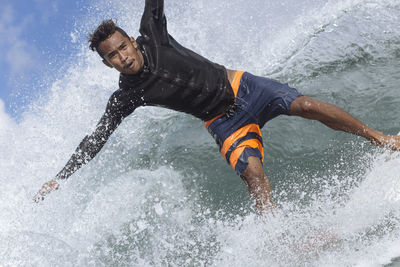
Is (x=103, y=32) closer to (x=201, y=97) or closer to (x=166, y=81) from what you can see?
(x=166, y=81)

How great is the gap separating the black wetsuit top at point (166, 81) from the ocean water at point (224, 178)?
1.00 m

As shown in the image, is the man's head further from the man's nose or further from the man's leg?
Result: the man's leg

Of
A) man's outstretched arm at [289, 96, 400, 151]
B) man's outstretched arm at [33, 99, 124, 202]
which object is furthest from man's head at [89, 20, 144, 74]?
man's outstretched arm at [289, 96, 400, 151]

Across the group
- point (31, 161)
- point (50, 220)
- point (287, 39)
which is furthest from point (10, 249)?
point (287, 39)

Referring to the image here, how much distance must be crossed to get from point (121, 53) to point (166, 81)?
0.42 metres

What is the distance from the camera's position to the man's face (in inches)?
121

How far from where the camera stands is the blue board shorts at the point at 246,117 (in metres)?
3.29

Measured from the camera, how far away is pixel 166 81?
3271mm

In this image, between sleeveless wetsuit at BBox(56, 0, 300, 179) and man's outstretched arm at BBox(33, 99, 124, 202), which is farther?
man's outstretched arm at BBox(33, 99, 124, 202)

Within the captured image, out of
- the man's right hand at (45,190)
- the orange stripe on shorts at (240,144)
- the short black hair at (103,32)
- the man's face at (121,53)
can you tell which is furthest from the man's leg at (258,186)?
the man's right hand at (45,190)

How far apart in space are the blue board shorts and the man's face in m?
0.85

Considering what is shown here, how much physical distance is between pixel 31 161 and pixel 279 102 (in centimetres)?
389

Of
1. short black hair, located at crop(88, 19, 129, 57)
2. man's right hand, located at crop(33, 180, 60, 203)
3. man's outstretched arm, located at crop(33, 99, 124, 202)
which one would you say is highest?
short black hair, located at crop(88, 19, 129, 57)

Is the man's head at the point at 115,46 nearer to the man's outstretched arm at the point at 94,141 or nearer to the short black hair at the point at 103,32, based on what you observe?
the short black hair at the point at 103,32
